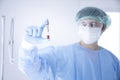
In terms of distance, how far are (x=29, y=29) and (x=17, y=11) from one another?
1535 mm

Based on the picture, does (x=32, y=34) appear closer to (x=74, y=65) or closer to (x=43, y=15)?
(x=74, y=65)

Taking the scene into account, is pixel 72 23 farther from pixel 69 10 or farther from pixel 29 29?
pixel 29 29

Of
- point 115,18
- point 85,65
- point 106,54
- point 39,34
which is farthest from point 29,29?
point 115,18

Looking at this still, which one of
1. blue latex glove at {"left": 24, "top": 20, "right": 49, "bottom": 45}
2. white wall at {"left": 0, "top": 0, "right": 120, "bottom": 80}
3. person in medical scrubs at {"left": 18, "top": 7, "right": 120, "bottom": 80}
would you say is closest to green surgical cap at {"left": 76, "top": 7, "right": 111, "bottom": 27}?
person in medical scrubs at {"left": 18, "top": 7, "right": 120, "bottom": 80}

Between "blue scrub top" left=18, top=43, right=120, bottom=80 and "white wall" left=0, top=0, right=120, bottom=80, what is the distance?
1.20m

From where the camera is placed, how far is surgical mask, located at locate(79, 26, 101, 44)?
1534mm

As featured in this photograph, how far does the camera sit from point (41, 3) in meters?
2.72

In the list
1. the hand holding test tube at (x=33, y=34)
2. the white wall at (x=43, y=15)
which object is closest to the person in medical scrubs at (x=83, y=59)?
the hand holding test tube at (x=33, y=34)

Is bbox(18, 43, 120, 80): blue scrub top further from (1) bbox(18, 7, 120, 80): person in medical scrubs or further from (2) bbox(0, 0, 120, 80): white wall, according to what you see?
(2) bbox(0, 0, 120, 80): white wall

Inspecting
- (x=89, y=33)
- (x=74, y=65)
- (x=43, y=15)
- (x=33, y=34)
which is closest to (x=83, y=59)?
(x=74, y=65)

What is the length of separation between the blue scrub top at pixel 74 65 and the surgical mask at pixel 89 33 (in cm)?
7

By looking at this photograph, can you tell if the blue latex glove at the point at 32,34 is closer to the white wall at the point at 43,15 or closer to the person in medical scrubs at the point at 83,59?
the person in medical scrubs at the point at 83,59

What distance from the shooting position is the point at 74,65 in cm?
148

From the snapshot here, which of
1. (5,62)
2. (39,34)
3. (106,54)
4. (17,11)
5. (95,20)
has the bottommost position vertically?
(5,62)
